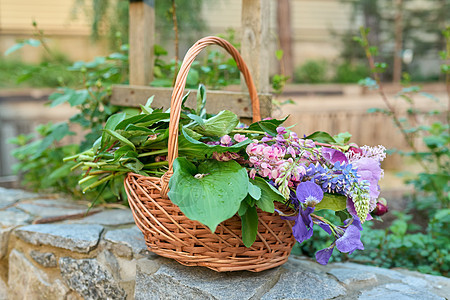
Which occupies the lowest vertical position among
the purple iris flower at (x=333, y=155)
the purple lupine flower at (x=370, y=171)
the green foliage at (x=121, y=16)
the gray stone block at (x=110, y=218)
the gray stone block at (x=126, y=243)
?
the gray stone block at (x=110, y=218)

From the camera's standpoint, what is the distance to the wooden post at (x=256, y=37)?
1.92 m

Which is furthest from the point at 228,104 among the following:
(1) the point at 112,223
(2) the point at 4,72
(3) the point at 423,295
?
(2) the point at 4,72

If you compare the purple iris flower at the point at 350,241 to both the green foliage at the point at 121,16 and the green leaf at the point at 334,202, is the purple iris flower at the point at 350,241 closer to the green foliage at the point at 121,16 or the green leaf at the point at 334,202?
the green leaf at the point at 334,202

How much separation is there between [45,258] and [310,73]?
1006 cm

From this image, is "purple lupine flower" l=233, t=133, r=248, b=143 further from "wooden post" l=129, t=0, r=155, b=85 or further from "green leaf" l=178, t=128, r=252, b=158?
"wooden post" l=129, t=0, r=155, b=85

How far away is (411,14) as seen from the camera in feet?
41.3

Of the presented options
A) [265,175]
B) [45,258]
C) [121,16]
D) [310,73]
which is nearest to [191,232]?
[265,175]

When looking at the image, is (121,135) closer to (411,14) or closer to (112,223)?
(112,223)

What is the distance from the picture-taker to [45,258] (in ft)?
6.05

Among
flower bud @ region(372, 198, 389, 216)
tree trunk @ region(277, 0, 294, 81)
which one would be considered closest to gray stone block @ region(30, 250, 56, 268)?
flower bud @ region(372, 198, 389, 216)

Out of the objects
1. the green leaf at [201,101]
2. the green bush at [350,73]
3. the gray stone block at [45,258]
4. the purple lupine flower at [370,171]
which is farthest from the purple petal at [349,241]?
the green bush at [350,73]

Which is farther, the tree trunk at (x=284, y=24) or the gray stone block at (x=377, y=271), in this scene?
the tree trunk at (x=284, y=24)

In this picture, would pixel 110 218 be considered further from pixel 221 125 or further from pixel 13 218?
pixel 221 125

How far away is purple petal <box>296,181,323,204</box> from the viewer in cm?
116
